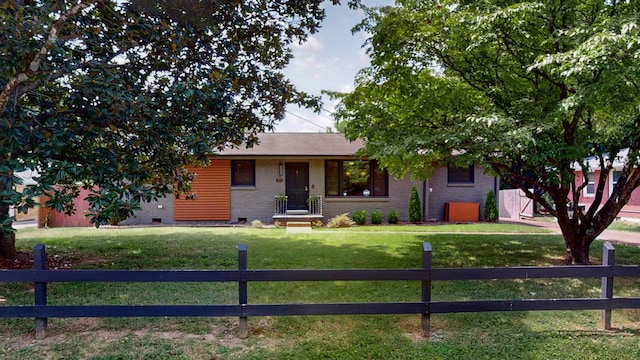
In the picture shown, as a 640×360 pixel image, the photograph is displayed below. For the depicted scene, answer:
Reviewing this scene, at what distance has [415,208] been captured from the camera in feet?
52.2

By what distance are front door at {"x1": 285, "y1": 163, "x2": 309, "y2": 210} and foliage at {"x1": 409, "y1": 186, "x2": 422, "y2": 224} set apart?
4.66m

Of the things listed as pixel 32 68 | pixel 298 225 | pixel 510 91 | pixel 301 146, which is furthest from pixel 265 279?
pixel 301 146

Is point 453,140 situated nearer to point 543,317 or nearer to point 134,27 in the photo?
point 543,317

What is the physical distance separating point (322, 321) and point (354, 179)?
12056 mm

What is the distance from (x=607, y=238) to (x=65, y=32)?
1581cm

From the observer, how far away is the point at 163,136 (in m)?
6.30

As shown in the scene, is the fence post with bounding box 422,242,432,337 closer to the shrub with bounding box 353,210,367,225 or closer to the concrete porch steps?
the concrete porch steps

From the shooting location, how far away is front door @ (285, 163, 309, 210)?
16656mm

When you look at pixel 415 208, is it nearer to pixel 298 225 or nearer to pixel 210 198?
pixel 298 225

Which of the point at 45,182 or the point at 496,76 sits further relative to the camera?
the point at 496,76

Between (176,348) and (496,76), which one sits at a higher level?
(496,76)

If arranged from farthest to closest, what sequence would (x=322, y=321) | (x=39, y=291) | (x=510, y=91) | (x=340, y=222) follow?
(x=340, y=222)
(x=510, y=91)
(x=322, y=321)
(x=39, y=291)

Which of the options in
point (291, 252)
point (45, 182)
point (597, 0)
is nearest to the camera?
point (45, 182)

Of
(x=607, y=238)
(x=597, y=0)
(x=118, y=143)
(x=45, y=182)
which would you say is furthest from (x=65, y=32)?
(x=607, y=238)
